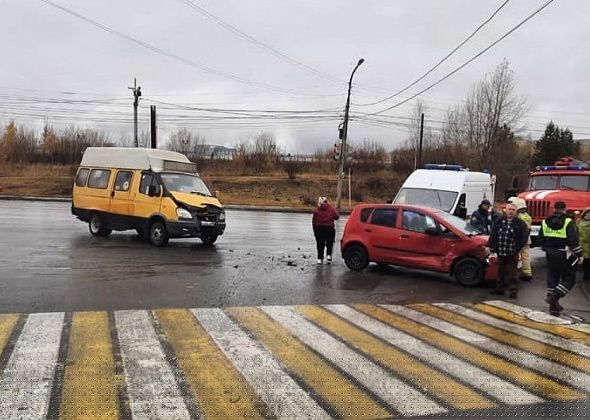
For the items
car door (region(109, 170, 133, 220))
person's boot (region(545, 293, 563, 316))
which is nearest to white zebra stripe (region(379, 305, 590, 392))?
person's boot (region(545, 293, 563, 316))

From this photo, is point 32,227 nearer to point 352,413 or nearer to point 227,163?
point 352,413

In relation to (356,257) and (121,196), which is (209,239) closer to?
(121,196)

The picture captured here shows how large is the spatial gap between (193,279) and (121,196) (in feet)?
21.5

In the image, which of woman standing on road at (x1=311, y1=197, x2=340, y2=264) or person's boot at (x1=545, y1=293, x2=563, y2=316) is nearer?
person's boot at (x1=545, y1=293, x2=563, y2=316)

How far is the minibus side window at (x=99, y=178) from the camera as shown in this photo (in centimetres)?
1628

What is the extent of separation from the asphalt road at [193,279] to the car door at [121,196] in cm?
77

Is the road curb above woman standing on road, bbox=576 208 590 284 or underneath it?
underneath

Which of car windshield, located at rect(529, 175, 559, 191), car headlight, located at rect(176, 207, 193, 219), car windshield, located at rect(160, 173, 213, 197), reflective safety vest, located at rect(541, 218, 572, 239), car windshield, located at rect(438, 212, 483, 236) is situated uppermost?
car windshield, located at rect(529, 175, 559, 191)

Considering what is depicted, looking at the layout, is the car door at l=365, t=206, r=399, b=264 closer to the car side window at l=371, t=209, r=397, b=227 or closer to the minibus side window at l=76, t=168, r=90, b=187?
the car side window at l=371, t=209, r=397, b=227

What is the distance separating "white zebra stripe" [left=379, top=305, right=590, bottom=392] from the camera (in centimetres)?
536

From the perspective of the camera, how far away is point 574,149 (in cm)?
5794

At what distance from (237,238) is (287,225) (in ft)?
19.4

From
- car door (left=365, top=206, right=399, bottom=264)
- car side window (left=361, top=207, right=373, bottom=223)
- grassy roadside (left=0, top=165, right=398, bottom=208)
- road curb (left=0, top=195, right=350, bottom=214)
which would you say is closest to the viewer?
car door (left=365, top=206, right=399, bottom=264)

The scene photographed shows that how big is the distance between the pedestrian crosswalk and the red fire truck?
7.85 metres
